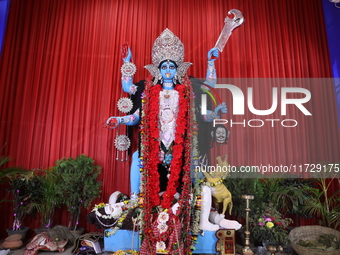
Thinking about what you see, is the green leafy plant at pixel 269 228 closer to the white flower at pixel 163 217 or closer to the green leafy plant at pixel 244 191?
the green leafy plant at pixel 244 191

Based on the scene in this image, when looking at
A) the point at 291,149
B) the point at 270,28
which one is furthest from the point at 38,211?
the point at 270,28

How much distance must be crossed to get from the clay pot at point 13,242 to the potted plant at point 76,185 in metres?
0.59

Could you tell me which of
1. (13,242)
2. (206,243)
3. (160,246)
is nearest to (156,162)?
(160,246)

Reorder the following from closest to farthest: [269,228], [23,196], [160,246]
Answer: [160,246] → [269,228] → [23,196]

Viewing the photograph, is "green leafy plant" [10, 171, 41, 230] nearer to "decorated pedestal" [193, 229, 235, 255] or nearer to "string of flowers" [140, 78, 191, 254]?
"string of flowers" [140, 78, 191, 254]

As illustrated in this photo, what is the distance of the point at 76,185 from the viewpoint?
3.51m

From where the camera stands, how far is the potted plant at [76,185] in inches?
137

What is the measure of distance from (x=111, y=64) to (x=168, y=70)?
1312 millimetres

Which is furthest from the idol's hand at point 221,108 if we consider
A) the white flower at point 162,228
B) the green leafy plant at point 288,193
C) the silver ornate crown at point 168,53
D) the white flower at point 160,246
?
the white flower at point 160,246

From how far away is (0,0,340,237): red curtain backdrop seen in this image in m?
4.06

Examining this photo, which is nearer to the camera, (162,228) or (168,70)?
(162,228)

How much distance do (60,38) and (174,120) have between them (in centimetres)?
254

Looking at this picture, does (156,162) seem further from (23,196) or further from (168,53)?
(23,196)

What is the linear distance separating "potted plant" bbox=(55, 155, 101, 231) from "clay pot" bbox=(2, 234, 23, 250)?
0.59 meters
